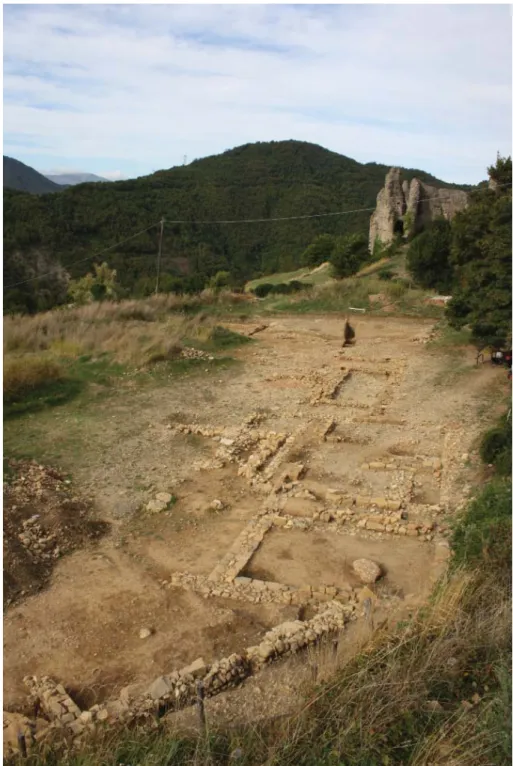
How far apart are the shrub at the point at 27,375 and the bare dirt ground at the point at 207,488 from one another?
1.06 metres

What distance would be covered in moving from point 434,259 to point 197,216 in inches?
1423

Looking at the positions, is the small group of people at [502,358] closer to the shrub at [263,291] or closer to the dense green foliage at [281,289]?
the dense green foliage at [281,289]

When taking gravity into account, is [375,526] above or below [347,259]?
below

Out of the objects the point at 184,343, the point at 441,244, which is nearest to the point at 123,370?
the point at 184,343

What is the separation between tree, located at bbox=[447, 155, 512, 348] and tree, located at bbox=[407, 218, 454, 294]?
5908 millimetres

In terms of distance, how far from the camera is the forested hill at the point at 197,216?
38.8 metres

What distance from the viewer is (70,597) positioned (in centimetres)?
575

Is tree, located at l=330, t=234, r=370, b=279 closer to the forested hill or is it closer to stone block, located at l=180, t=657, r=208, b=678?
the forested hill

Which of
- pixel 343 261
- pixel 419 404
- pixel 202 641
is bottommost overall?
pixel 202 641

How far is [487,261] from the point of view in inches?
505

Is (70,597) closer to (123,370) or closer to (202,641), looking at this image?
(202,641)

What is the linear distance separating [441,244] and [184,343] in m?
10.3

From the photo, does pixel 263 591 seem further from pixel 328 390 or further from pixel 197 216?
pixel 197 216

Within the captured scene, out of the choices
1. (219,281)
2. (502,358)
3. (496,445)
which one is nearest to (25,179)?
(219,281)
